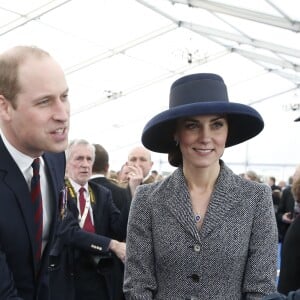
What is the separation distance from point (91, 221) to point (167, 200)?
1.43 metres

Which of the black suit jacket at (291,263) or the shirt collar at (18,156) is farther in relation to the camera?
the black suit jacket at (291,263)

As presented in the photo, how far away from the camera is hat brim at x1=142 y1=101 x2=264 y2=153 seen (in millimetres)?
1507

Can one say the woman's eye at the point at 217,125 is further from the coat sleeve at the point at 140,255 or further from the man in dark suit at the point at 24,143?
the man in dark suit at the point at 24,143

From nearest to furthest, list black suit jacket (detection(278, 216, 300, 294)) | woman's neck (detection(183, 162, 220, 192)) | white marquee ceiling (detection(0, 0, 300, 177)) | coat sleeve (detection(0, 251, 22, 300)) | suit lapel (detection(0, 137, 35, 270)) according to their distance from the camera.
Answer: coat sleeve (detection(0, 251, 22, 300)) → suit lapel (detection(0, 137, 35, 270)) → woman's neck (detection(183, 162, 220, 192)) → black suit jacket (detection(278, 216, 300, 294)) → white marquee ceiling (detection(0, 0, 300, 177))

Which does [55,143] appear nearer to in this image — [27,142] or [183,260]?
[27,142]

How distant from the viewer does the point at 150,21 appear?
10711 mm

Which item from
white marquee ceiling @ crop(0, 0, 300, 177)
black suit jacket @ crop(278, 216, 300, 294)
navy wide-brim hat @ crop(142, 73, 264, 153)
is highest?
white marquee ceiling @ crop(0, 0, 300, 177)

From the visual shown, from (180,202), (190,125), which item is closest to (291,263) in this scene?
(180,202)

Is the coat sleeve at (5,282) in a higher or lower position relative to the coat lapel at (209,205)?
lower

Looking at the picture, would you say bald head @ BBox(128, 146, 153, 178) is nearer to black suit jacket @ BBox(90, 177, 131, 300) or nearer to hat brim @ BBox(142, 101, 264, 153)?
black suit jacket @ BBox(90, 177, 131, 300)

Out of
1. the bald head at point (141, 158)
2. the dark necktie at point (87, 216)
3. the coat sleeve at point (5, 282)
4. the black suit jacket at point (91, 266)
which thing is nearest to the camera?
the coat sleeve at point (5, 282)

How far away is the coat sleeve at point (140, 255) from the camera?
158 cm

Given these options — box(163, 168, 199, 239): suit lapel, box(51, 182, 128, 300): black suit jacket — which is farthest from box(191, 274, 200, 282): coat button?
box(51, 182, 128, 300): black suit jacket

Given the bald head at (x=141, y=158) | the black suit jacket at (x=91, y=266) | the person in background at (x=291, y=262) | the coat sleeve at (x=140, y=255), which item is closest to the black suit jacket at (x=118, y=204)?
the black suit jacket at (x=91, y=266)
